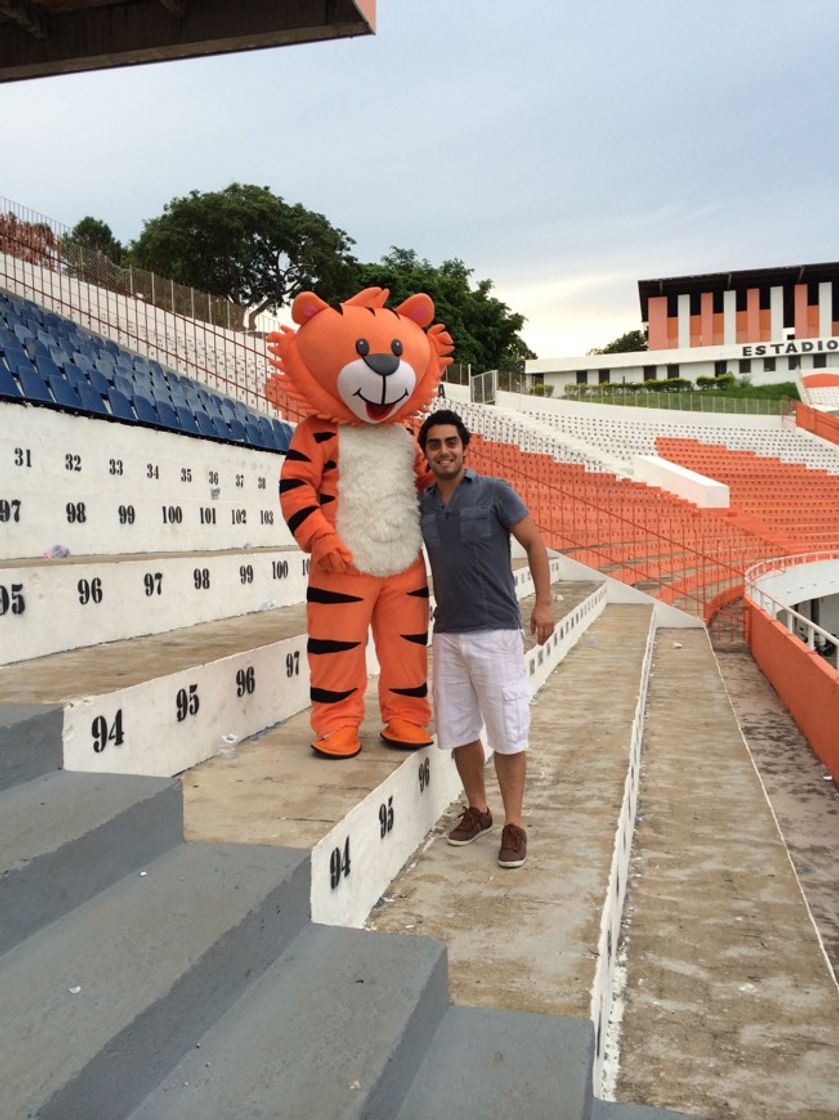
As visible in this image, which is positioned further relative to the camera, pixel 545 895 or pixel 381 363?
pixel 381 363

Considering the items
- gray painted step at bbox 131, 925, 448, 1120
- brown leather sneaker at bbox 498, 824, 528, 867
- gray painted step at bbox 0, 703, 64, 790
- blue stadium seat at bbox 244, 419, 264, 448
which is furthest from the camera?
blue stadium seat at bbox 244, 419, 264, 448

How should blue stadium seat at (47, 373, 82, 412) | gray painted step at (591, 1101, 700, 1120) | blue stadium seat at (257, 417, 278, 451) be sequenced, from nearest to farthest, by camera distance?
gray painted step at (591, 1101, 700, 1120) < blue stadium seat at (47, 373, 82, 412) < blue stadium seat at (257, 417, 278, 451)

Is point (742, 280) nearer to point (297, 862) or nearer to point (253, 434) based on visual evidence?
point (253, 434)

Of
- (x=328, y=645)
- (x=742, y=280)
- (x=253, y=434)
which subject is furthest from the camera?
(x=742, y=280)

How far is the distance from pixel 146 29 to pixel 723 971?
9.78 metres

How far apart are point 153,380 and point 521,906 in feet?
24.5

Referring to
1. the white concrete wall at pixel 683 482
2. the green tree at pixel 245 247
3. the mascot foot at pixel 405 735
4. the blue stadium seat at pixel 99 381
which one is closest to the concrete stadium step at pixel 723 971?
the mascot foot at pixel 405 735

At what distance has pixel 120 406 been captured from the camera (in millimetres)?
6051

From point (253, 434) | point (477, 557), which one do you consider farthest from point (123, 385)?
point (477, 557)

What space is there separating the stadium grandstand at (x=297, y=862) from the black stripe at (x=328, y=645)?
309 mm

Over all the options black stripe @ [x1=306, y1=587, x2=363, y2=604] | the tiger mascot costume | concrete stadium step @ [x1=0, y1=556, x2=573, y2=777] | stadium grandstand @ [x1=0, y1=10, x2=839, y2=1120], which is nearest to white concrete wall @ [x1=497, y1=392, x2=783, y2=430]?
stadium grandstand @ [x1=0, y1=10, x2=839, y2=1120]

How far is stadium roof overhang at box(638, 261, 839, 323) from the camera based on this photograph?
156ft

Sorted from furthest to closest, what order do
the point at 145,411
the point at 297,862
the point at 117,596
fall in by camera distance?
the point at 145,411, the point at 117,596, the point at 297,862

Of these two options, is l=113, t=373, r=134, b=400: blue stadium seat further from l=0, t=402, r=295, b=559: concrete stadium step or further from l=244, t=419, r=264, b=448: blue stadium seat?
l=244, t=419, r=264, b=448: blue stadium seat
